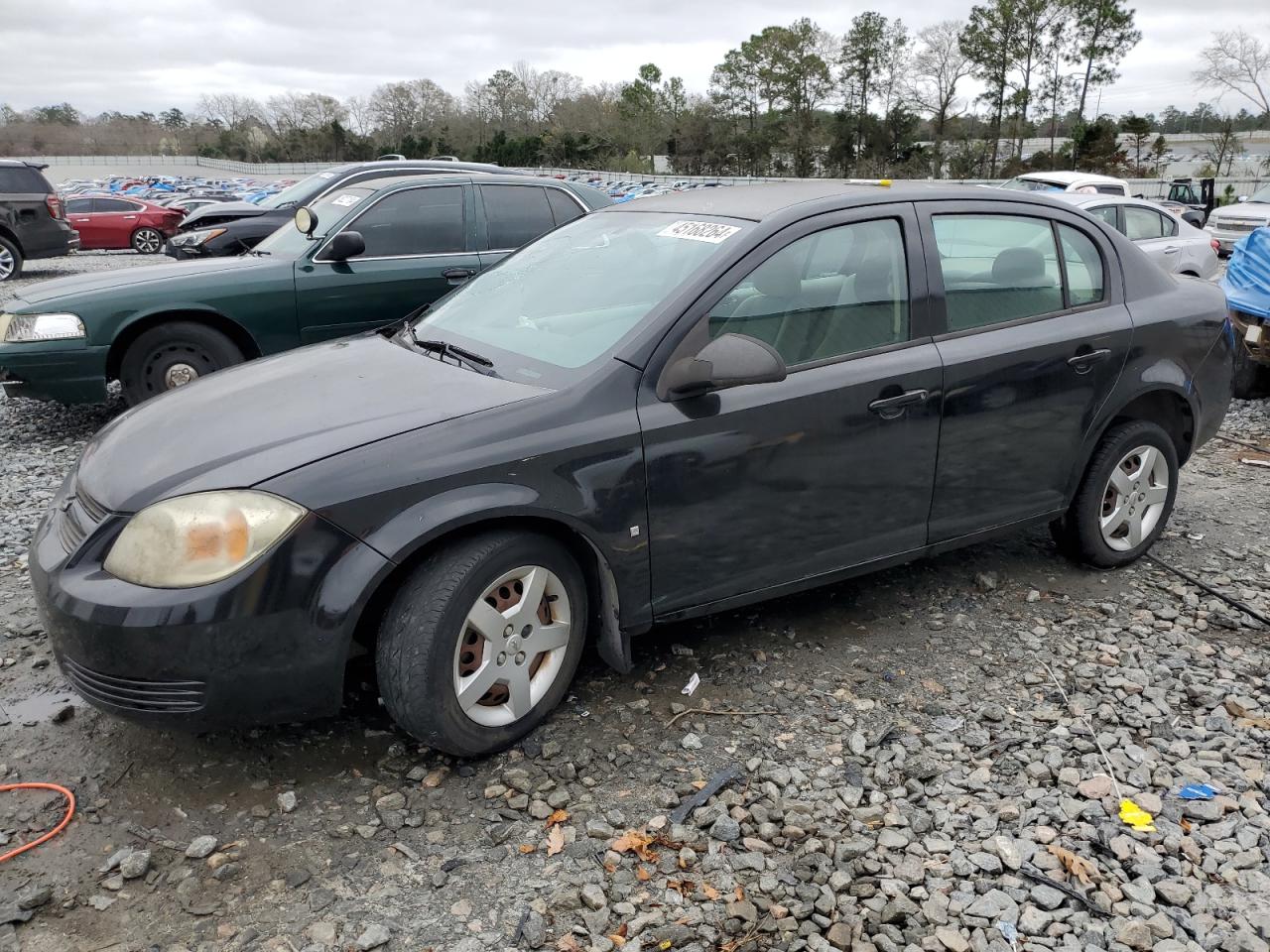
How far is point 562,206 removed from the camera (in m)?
7.92

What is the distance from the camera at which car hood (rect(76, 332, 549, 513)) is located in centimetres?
280

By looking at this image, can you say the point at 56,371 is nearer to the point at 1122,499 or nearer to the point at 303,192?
the point at 303,192

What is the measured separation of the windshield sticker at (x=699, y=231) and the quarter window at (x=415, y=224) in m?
4.01

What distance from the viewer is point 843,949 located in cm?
240

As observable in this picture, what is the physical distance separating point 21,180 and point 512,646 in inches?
671

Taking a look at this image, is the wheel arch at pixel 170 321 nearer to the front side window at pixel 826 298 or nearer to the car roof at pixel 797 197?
the car roof at pixel 797 197

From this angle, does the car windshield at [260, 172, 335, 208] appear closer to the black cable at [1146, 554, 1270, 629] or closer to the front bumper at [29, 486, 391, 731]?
the front bumper at [29, 486, 391, 731]

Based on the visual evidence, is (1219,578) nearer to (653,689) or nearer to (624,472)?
(653,689)

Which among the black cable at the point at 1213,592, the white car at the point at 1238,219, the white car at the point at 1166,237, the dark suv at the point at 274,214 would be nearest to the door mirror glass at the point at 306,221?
the dark suv at the point at 274,214

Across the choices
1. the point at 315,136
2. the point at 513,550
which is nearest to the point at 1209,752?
the point at 513,550

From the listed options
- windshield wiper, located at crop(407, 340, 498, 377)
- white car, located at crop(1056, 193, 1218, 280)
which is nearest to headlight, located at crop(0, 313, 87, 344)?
windshield wiper, located at crop(407, 340, 498, 377)

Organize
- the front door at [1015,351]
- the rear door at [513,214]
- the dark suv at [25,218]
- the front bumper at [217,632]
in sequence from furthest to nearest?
the dark suv at [25,218]
the rear door at [513,214]
the front door at [1015,351]
the front bumper at [217,632]

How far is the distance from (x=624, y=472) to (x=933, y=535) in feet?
4.75

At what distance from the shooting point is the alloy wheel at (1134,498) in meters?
4.41
